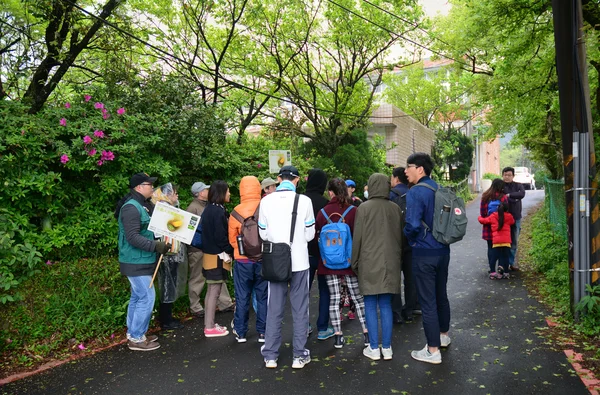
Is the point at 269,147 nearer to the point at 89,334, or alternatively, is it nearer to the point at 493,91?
the point at 493,91

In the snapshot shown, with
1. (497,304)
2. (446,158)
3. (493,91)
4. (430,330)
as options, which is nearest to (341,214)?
(430,330)

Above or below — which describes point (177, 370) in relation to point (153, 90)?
below

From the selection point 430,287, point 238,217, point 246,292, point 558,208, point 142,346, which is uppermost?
point 238,217

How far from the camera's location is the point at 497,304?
719cm

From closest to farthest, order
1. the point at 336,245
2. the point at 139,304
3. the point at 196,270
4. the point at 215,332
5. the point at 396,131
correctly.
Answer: the point at 336,245 → the point at 139,304 → the point at 215,332 → the point at 196,270 → the point at 396,131

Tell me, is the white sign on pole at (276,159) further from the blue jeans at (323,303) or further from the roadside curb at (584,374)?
the roadside curb at (584,374)

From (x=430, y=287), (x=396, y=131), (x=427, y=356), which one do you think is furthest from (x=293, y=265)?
(x=396, y=131)

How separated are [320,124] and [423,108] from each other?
19.1 m

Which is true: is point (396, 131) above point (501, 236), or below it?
above

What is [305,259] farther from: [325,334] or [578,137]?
[578,137]

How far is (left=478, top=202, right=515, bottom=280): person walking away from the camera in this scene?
8.60 m

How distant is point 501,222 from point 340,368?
4982mm

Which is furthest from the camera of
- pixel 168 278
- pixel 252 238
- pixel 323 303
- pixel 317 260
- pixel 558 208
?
pixel 558 208

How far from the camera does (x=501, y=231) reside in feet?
28.3
